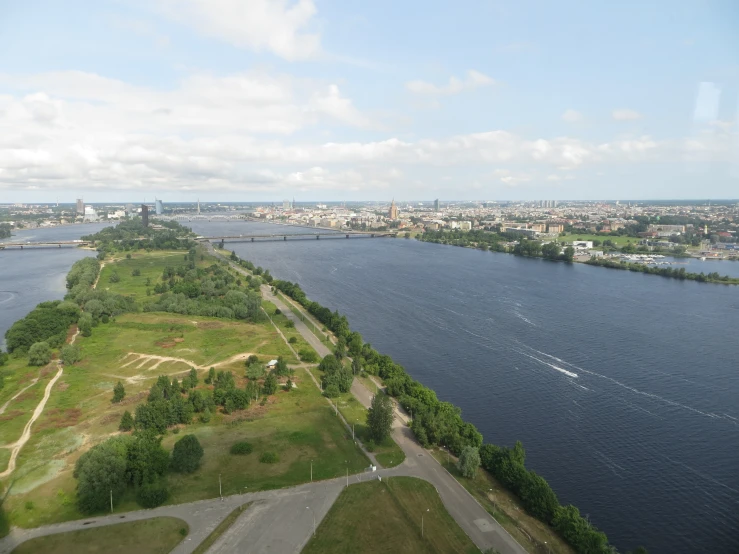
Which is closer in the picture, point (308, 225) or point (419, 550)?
point (419, 550)

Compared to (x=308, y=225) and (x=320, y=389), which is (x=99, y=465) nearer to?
(x=320, y=389)

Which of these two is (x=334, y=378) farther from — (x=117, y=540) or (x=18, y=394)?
(x=18, y=394)

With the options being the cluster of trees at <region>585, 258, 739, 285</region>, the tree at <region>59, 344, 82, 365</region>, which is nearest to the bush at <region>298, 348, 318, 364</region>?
the tree at <region>59, 344, 82, 365</region>

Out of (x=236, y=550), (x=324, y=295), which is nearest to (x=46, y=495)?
(x=236, y=550)

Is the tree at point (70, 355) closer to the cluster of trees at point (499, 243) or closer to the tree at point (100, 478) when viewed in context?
the tree at point (100, 478)

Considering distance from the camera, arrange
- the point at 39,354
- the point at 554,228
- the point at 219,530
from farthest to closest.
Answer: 1. the point at 554,228
2. the point at 39,354
3. the point at 219,530

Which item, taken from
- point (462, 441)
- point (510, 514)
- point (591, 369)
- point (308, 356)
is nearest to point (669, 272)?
point (591, 369)

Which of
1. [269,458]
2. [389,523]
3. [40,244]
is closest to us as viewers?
[389,523]
